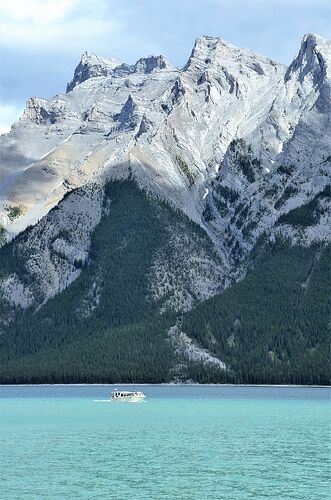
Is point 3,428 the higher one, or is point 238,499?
point 3,428

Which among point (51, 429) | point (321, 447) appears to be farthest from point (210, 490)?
point (51, 429)

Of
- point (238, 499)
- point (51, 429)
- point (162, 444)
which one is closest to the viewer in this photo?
point (238, 499)

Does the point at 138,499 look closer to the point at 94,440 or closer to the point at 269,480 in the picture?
the point at 269,480

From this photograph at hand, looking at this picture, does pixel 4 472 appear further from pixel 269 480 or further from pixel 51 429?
pixel 51 429

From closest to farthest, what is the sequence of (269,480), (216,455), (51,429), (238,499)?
(238,499) < (269,480) < (216,455) < (51,429)

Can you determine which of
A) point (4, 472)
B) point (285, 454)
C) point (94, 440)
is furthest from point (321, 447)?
point (4, 472)

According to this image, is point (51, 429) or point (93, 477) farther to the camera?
point (51, 429)
